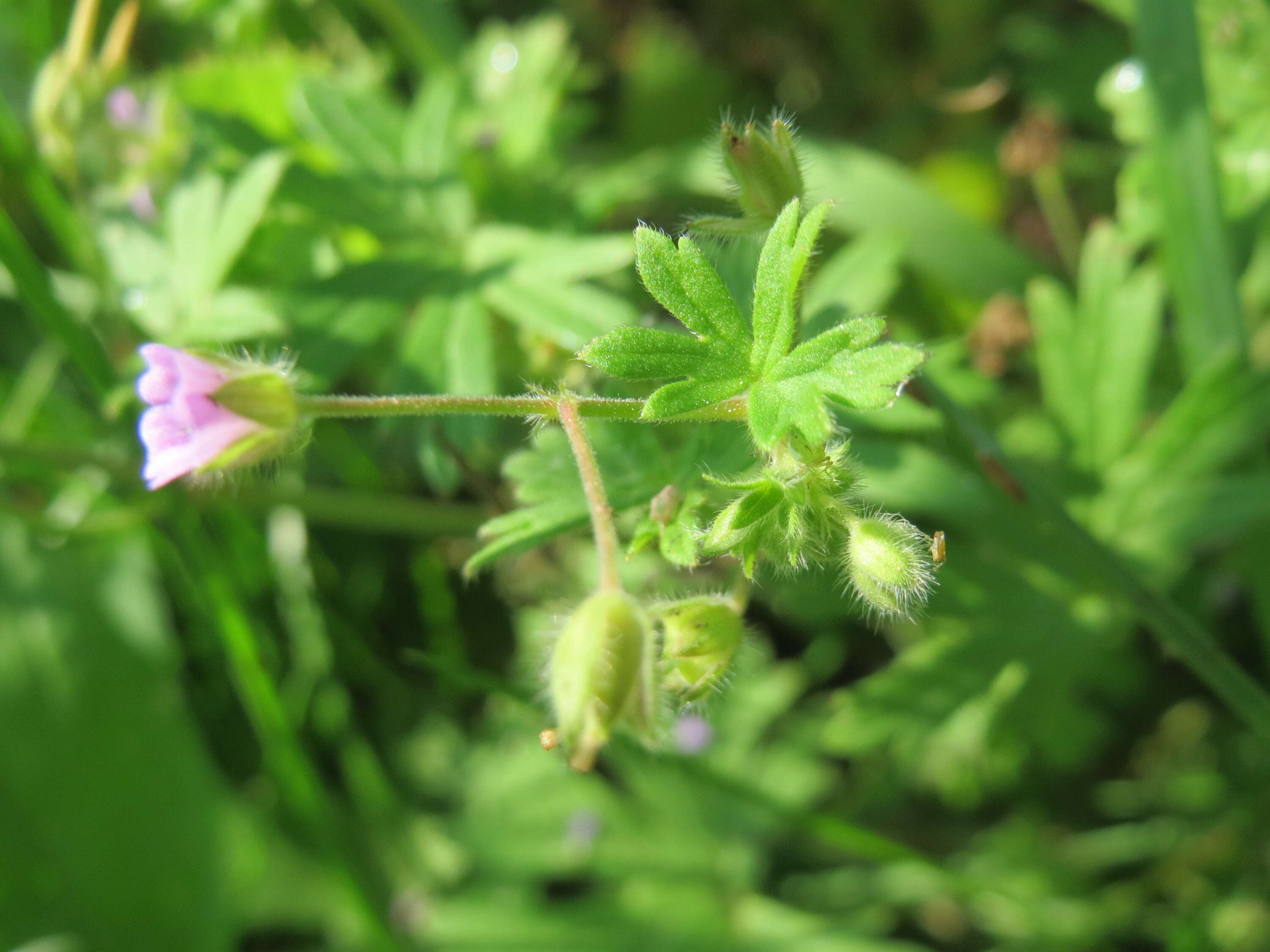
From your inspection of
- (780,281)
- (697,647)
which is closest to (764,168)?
(780,281)

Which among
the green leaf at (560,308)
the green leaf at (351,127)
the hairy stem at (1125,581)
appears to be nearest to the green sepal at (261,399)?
the green leaf at (560,308)

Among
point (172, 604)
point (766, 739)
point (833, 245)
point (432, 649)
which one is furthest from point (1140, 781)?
point (172, 604)

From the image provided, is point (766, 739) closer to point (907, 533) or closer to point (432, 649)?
point (432, 649)

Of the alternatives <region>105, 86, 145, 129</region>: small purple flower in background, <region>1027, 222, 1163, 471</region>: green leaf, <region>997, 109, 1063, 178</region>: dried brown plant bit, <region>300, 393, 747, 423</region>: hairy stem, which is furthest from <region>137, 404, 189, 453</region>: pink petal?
<region>997, 109, 1063, 178</region>: dried brown plant bit

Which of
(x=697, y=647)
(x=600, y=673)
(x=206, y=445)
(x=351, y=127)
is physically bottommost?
(x=600, y=673)

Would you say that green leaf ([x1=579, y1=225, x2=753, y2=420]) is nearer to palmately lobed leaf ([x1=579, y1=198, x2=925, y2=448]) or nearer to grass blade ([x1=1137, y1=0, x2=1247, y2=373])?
palmately lobed leaf ([x1=579, y1=198, x2=925, y2=448])

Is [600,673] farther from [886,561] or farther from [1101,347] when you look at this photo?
[1101,347]

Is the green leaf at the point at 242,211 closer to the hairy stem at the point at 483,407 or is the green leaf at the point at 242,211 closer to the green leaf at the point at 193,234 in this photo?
the green leaf at the point at 193,234
